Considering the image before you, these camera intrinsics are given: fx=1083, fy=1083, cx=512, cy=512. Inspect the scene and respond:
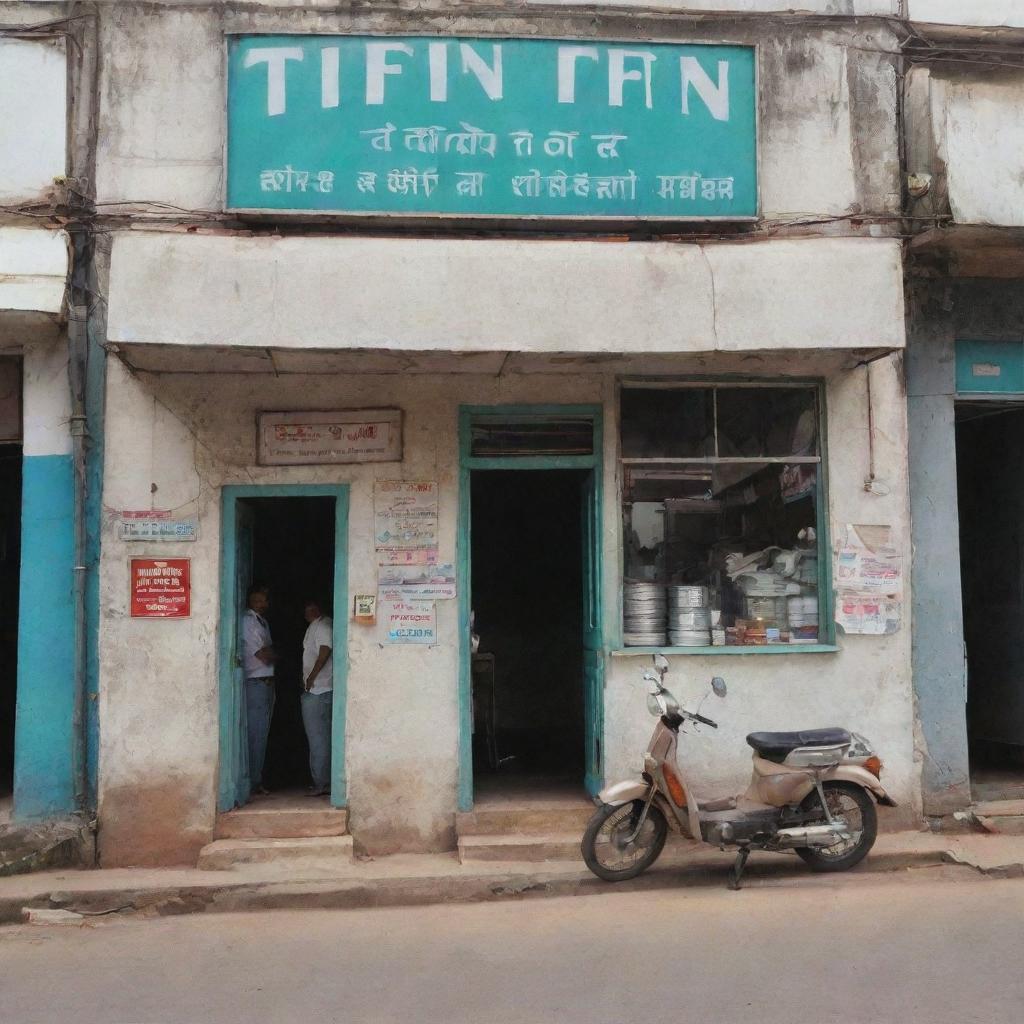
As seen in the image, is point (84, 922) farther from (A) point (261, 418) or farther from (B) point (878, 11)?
(B) point (878, 11)

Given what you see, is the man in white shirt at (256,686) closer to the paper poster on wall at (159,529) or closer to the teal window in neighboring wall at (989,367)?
the paper poster on wall at (159,529)

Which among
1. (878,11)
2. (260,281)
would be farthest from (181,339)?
(878,11)

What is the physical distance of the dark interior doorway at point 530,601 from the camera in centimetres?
1268

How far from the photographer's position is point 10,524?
10.6 metres

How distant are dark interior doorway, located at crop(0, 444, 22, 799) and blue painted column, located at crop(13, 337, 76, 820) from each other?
268cm

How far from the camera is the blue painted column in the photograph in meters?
7.78

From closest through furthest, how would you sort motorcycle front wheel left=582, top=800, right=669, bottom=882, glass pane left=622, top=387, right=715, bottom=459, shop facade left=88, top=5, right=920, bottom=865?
motorcycle front wheel left=582, top=800, right=669, bottom=882
shop facade left=88, top=5, right=920, bottom=865
glass pane left=622, top=387, right=715, bottom=459

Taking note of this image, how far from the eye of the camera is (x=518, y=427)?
833cm

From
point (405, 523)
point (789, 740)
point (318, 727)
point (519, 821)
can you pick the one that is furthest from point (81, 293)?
point (789, 740)

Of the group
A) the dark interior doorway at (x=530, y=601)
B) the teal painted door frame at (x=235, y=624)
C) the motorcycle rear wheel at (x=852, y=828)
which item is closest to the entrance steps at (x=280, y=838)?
the teal painted door frame at (x=235, y=624)

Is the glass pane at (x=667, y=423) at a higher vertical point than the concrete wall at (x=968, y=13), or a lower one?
lower

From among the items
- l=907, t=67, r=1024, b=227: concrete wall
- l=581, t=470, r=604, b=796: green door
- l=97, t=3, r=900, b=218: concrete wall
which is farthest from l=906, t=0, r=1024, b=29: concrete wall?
l=581, t=470, r=604, b=796: green door

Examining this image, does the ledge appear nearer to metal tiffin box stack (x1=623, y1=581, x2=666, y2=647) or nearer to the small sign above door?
metal tiffin box stack (x1=623, y1=581, x2=666, y2=647)

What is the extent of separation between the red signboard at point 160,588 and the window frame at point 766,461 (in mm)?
3190
